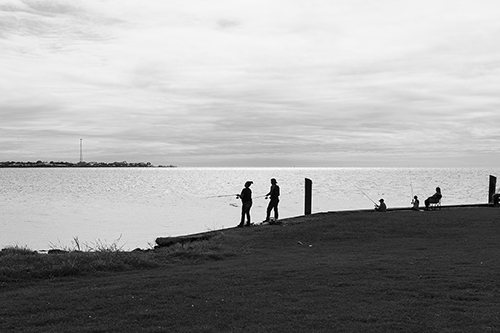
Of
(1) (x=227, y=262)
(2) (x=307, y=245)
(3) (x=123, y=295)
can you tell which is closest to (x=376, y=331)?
(3) (x=123, y=295)

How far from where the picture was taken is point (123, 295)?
1027 cm

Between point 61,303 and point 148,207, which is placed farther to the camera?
point 148,207

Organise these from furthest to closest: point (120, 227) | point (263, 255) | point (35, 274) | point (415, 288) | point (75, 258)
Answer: point (120, 227) < point (263, 255) < point (75, 258) < point (35, 274) < point (415, 288)

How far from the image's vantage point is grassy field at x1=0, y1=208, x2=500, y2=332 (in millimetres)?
8445

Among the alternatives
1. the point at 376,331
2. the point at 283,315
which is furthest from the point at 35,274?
the point at 376,331

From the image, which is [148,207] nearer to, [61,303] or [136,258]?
[136,258]

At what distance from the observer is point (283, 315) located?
878 cm

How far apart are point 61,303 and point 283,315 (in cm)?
405

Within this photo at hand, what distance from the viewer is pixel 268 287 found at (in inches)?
426

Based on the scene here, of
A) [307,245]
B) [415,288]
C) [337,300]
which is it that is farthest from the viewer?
[307,245]

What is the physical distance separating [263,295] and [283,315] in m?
1.37

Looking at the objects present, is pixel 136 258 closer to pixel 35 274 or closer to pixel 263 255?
pixel 35 274

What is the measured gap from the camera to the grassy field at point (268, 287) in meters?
8.45

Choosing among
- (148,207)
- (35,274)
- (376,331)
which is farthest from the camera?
(148,207)
